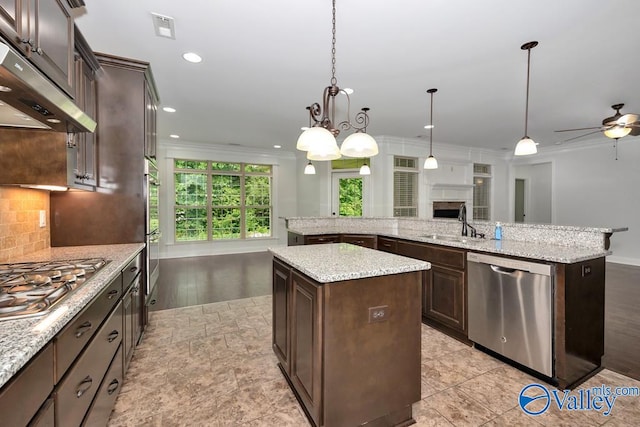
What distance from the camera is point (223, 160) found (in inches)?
297

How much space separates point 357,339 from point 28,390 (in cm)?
130

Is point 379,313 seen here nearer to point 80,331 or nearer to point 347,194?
point 80,331

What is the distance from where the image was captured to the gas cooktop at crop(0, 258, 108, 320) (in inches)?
41.4

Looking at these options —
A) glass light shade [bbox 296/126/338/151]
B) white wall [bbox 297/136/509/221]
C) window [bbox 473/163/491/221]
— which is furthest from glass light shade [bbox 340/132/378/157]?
window [bbox 473/163/491/221]

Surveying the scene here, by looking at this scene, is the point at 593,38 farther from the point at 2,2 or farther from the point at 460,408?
the point at 2,2

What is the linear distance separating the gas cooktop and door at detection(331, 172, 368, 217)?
5.34 meters

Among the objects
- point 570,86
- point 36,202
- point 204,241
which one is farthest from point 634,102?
point 204,241

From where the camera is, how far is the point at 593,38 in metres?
2.53

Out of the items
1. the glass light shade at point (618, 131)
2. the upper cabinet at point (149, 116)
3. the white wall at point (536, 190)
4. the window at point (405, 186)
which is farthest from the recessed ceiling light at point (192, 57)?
the white wall at point (536, 190)

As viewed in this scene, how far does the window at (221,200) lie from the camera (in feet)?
23.8

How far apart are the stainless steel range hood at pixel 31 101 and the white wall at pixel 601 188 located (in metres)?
8.85

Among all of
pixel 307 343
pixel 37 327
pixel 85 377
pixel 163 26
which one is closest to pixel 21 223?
pixel 85 377

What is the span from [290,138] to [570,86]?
471 cm

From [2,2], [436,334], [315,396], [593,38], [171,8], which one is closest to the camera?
[2,2]
